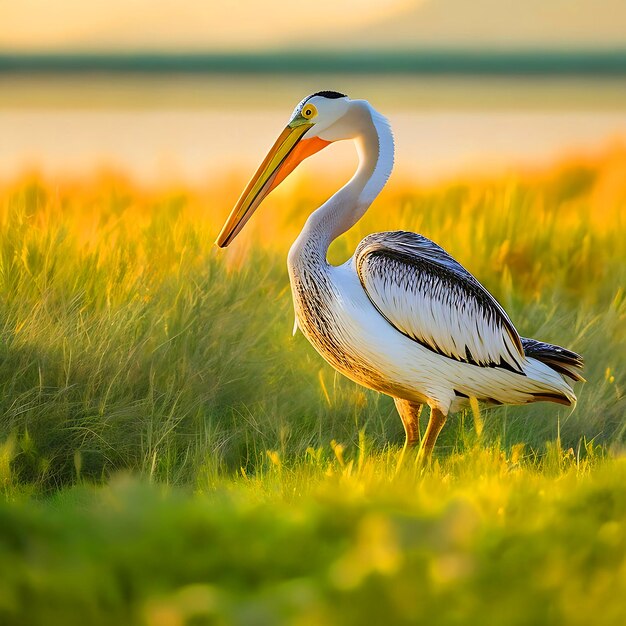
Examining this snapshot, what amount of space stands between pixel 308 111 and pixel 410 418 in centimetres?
143

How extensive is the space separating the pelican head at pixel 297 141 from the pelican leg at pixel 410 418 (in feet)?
3.61

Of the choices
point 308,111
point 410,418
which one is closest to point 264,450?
point 410,418

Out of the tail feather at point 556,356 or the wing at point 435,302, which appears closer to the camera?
the wing at point 435,302

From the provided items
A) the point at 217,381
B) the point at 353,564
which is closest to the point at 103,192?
the point at 217,381

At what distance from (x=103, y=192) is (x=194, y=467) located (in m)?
5.95

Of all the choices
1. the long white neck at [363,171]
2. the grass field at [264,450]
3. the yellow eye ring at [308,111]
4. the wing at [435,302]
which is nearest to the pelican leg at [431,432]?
the grass field at [264,450]

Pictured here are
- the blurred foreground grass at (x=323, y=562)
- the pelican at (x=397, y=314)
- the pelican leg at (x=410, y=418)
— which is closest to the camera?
the blurred foreground grass at (x=323, y=562)

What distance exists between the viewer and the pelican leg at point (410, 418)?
477 cm

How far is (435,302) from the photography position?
4508 millimetres

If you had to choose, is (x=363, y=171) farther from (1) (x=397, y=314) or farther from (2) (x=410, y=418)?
(2) (x=410, y=418)

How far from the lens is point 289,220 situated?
30.3 ft

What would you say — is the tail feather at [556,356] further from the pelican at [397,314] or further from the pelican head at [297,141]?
the pelican head at [297,141]

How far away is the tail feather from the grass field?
1.23 feet

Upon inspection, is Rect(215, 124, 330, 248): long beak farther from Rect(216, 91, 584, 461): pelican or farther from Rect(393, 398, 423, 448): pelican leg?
Rect(393, 398, 423, 448): pelican leg
